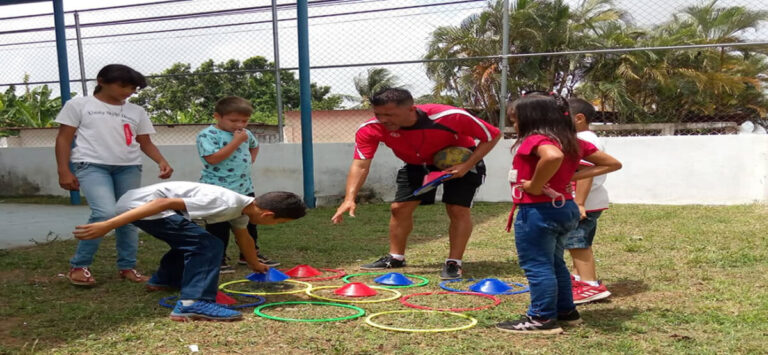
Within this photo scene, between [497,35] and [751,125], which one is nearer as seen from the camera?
[751,125]

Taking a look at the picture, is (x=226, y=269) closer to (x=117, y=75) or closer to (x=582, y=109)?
(x=117, y=75)

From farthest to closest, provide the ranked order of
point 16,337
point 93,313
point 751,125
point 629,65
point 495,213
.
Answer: point 629,65
point 751,125
point 495,213
point 93,313
point 16,337

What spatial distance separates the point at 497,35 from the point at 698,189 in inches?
364

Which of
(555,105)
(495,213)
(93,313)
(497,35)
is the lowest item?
(495,213)

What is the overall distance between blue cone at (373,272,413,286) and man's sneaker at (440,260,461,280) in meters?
0.30

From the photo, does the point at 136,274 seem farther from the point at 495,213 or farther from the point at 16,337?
the point at 495,213

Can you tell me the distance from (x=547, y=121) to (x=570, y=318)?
1135 millimetres

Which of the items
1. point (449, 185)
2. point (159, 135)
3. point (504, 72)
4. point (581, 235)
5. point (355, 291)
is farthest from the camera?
point (159, 135)

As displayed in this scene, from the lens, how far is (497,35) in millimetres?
17828

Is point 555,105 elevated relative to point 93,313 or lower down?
elevated

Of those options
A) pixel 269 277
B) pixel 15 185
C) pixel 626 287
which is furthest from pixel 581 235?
pixel 15 185

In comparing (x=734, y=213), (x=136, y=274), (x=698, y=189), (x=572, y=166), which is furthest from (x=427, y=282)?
(x=698, y=189)

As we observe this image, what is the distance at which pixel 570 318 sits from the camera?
12.3ft

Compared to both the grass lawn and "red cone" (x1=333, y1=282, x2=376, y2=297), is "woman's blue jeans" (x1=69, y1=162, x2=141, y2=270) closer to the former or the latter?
the grass lawn
